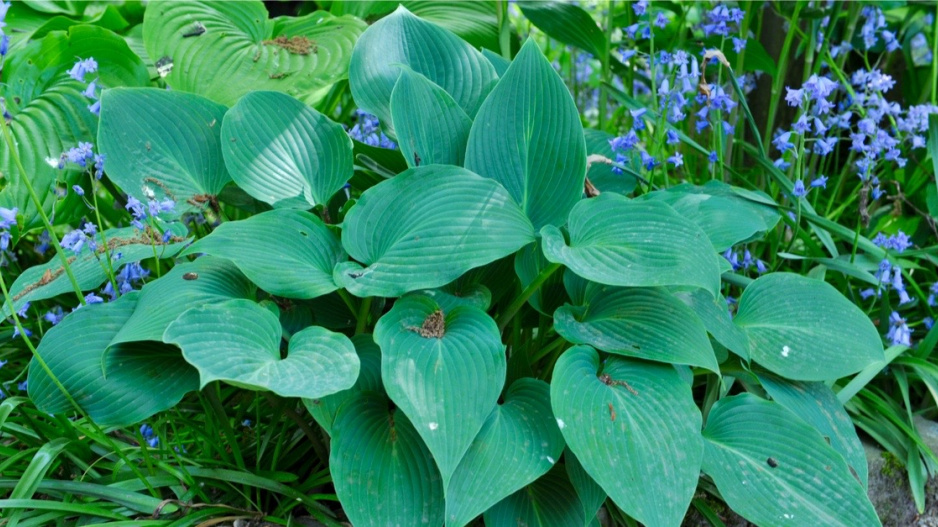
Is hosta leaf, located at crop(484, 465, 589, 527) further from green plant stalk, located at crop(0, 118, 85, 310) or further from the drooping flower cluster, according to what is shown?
the drooping flower cluster

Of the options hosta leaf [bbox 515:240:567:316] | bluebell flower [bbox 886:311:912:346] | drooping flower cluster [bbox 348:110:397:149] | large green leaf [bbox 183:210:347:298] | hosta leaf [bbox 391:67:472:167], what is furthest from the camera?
drooping flower cluster [bbox 348:110:397:149]

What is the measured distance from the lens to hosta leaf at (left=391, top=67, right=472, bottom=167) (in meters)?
1.74

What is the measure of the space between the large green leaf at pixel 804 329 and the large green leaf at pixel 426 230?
0.68 metres

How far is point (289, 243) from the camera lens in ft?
5.26

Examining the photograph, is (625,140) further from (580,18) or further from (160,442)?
(160,442)

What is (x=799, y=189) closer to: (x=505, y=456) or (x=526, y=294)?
(x=526, y=294)

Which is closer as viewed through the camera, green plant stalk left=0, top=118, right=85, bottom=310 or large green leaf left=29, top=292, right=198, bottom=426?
green plant stalk left=0, top=118, right=85, bottom=310

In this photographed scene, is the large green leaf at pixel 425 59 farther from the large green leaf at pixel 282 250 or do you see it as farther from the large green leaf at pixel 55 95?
the large green leaf at pixel 55 95

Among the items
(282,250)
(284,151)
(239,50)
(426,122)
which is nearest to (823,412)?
(426,122)

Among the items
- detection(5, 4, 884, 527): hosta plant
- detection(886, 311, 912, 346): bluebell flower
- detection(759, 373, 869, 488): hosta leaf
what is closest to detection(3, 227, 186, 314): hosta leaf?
detection(5, 4, 884, 527): hosta plant

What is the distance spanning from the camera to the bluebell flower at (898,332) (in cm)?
207

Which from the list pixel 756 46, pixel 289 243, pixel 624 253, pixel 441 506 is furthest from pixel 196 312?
pixel 756 46

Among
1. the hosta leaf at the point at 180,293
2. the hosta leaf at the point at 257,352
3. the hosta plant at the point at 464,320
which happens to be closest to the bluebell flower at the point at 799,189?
the hosta plant at the point at 464,320

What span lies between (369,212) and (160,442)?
0.78 metres
